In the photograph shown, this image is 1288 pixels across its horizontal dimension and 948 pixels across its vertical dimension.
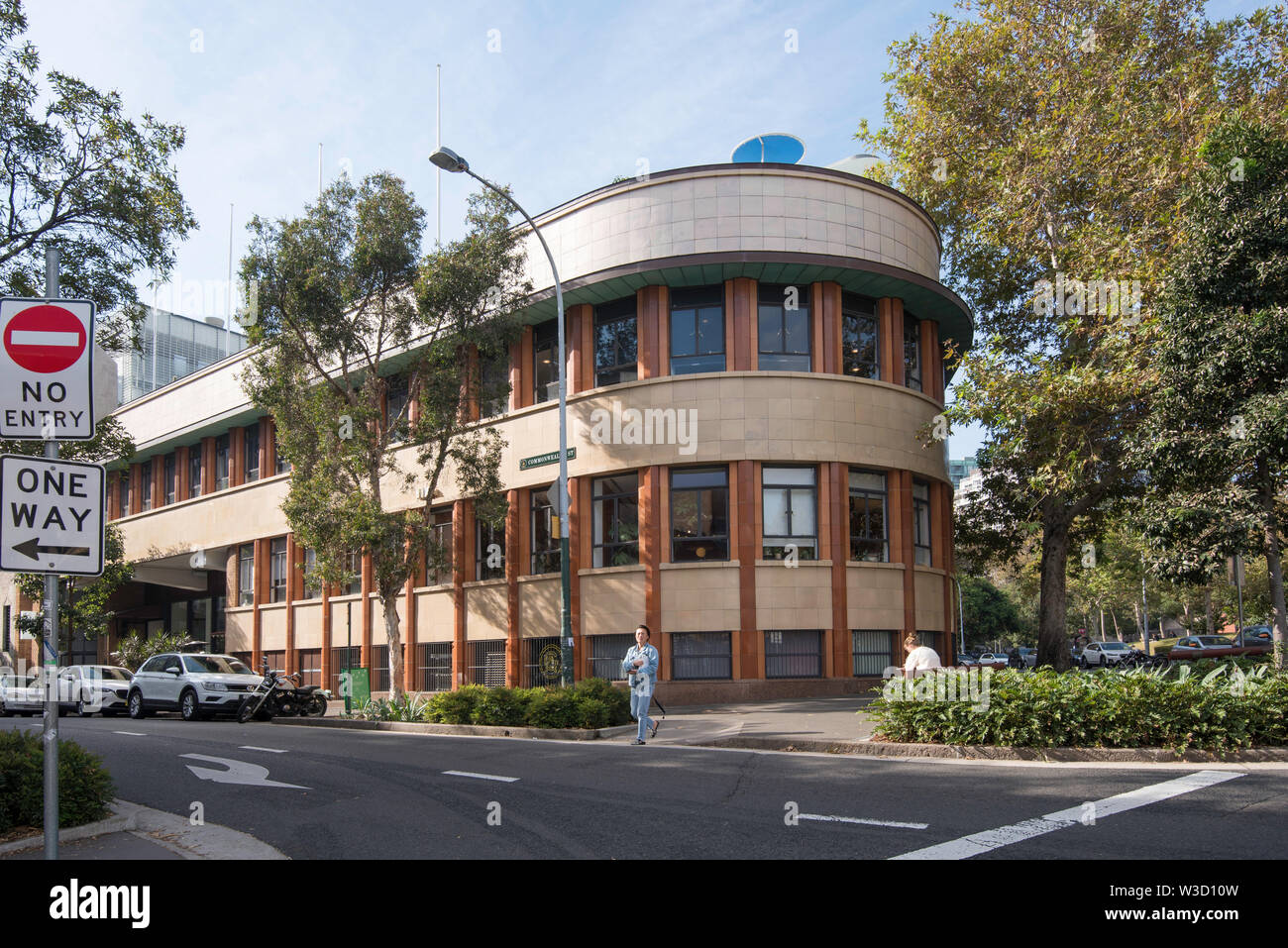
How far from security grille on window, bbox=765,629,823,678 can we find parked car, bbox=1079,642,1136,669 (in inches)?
1141

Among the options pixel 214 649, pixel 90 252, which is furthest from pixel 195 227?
pixel 214 649

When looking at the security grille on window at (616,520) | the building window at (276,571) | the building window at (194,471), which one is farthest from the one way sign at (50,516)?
the building window at (194,471)

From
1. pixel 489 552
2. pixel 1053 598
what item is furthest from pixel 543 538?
pixel 1053 598

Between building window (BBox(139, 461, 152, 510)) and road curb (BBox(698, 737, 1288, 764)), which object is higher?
building window (BBox(139, 461, 152, 510))

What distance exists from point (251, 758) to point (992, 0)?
2420cm

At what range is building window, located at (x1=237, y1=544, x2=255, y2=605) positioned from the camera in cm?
3812

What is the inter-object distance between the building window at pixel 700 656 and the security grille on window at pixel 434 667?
825 centimetres

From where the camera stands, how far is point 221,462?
4116 centimetres

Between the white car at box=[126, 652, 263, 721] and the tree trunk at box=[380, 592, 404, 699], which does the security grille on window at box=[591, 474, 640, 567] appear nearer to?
the tree trunk at box=[380, 592, 404, 699]

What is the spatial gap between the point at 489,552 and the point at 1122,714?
19.0 m

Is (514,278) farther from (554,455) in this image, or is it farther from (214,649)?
(214,649)

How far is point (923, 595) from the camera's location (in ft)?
84.3

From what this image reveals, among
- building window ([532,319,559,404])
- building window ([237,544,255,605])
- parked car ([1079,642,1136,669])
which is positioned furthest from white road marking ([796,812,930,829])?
parked car ([1079,642,1136,669])

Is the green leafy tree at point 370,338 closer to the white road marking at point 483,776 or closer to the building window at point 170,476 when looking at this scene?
the white road marking at point 483,776
